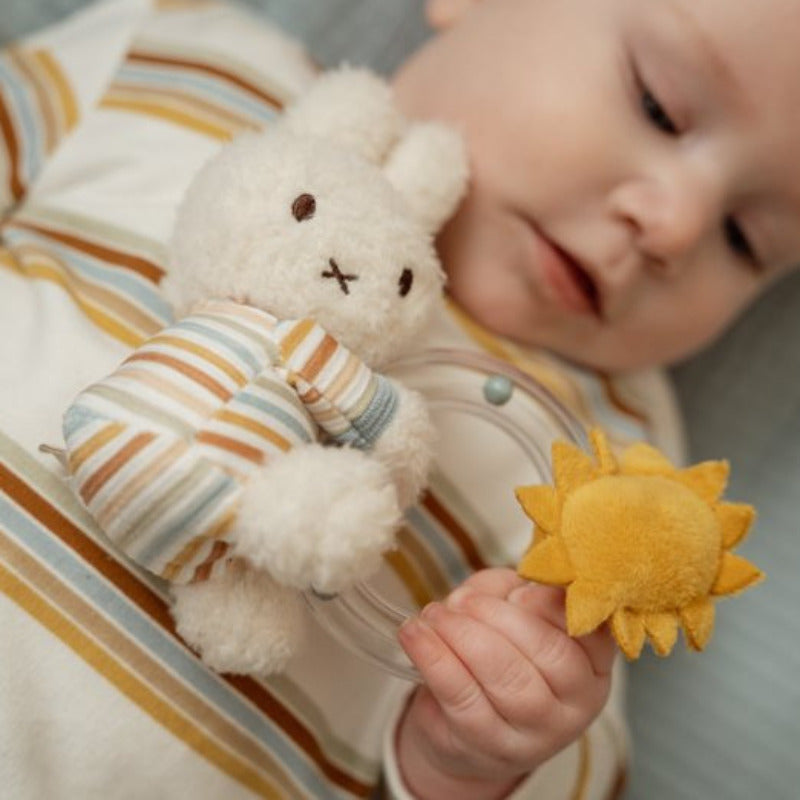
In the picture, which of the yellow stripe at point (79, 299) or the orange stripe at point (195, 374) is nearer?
the orange stripe at point (195, 374)

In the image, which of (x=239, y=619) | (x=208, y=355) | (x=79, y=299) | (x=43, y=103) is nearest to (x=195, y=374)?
(x=208, y=355)

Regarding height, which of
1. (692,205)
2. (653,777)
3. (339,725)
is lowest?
(653,777)

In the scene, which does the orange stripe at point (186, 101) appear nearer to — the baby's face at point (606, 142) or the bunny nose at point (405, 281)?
the baby's face at point (606, 142)

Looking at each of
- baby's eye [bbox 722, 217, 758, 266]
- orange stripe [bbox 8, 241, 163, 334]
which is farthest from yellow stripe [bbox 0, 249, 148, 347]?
baby's eye [bbox 722, 217, 758, 266]

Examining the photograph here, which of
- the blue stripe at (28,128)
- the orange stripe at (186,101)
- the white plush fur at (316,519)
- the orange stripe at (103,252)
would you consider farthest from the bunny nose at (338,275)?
the blue stripe at (28,128)

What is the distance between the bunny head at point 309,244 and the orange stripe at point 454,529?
179mm

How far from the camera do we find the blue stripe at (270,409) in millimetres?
474

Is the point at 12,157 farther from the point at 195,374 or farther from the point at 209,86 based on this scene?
the point at 195,374

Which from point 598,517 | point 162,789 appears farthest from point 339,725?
point 598,517

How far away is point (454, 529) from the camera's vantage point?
74 centimetres

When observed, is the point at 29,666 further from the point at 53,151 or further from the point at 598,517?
the point at 53,151

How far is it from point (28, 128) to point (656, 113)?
51cm

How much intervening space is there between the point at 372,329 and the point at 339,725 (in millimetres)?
308

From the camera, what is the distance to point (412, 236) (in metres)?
0.56
